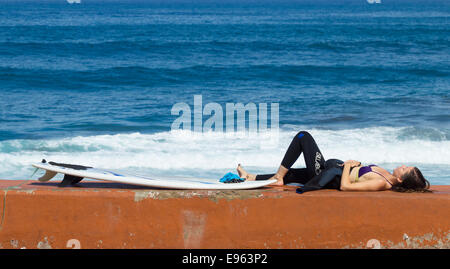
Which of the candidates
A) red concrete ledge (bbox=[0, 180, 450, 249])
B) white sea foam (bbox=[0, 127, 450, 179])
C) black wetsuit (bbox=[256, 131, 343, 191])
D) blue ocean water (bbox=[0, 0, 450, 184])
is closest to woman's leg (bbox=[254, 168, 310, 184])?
black wetsuit (bbox=[256, 131, 343, 191])

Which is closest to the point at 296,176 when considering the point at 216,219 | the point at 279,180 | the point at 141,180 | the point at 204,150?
Answer: the point at 279,180

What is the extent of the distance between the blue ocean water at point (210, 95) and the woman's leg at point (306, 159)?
361cm

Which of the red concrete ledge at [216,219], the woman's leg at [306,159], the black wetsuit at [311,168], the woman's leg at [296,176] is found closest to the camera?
the red concrete ledge at [216,219]

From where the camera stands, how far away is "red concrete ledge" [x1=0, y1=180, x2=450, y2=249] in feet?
14.5

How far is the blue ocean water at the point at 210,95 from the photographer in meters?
10.3

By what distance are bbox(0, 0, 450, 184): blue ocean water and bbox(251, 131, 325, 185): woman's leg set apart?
3.61 metres

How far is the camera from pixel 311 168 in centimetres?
522

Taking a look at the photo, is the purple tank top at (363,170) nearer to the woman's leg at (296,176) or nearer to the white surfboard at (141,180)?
the woman's leg at (296,176)

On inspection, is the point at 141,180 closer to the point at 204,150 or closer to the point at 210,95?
the point at 204,150

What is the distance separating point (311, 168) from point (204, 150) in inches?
219

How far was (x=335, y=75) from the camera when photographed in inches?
852

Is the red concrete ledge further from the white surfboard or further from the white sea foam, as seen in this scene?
the white sea foam

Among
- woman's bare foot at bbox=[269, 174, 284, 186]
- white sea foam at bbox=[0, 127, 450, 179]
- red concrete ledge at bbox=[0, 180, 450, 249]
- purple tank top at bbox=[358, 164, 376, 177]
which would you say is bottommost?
white sea foam at bbox=[0, 127, 450, 179]

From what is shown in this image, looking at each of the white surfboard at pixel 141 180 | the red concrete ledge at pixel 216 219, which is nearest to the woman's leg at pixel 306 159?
the white surfboard at pixel 141 180
